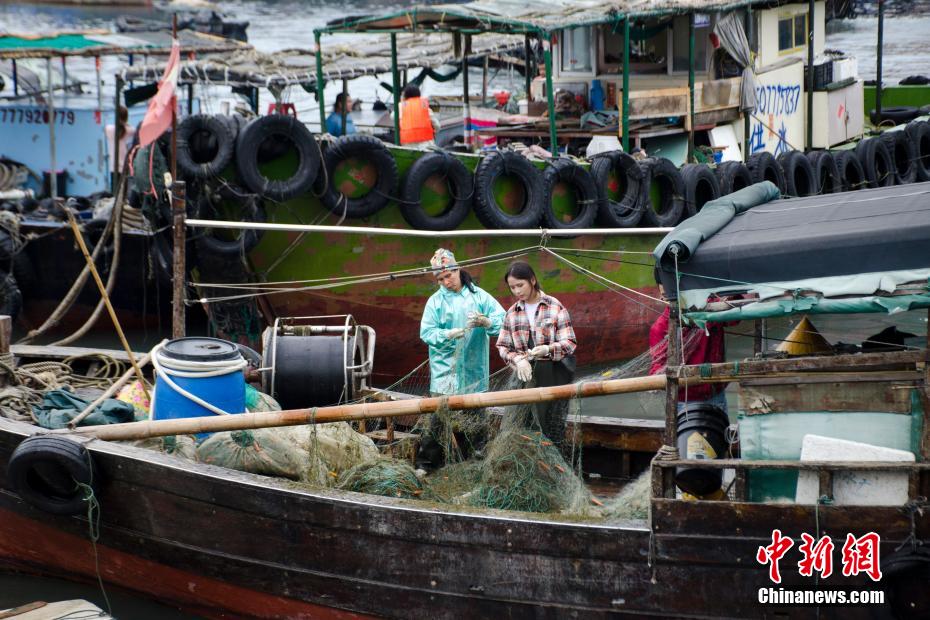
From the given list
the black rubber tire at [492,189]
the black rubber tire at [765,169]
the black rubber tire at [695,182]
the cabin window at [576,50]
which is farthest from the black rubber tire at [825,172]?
the black rubber tire at [492,189]

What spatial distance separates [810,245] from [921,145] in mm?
10656

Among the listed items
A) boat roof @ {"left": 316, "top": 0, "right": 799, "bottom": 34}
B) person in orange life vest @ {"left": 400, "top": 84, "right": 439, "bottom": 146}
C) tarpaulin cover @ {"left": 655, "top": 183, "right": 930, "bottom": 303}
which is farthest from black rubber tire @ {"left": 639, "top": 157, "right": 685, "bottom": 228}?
tarpaulin cover @ {"left": 655, "top": 183, "right": 930, "bottom": 303}

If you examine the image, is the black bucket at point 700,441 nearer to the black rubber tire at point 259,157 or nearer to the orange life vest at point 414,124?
the black rubber tire at point 259,157

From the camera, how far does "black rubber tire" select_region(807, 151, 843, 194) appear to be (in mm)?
11766

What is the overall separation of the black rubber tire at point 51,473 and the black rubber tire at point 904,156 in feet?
35.4

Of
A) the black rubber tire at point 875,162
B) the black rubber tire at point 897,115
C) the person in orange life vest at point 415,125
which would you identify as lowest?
the black rubber tire at point 875,162

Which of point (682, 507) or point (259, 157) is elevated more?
point (259, 157)

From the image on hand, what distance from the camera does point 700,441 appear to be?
5.28 meters

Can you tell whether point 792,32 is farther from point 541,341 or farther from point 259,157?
point 541,341

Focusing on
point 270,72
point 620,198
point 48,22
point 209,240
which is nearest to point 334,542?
point 209,240

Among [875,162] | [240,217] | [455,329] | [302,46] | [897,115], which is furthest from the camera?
A: [302,46]

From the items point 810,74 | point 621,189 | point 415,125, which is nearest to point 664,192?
point 621,189

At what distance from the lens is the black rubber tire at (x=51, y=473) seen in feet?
18.7

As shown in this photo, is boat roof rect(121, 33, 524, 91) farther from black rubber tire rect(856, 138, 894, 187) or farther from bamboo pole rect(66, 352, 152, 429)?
bamboo pole rect(66, 352, 152, 429)
